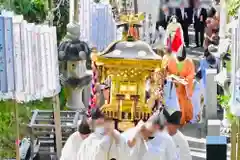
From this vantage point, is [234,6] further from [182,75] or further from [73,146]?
[182,75]

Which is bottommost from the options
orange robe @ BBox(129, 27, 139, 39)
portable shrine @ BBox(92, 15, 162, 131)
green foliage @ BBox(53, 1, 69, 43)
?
portable shrine @ BBox(92, 15, 162, 131)

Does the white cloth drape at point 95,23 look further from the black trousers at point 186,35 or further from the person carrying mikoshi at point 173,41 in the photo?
the black trousers at point 186,35

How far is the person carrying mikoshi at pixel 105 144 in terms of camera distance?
434 centimetres

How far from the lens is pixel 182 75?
6.56m

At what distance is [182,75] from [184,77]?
4 cm

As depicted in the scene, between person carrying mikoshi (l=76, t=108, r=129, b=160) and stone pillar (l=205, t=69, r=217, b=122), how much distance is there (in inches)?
108

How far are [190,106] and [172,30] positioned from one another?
0.77 meters

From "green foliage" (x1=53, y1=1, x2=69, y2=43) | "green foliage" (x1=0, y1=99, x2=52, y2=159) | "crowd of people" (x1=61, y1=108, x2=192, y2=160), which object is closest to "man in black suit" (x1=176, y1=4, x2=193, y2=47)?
"green foliage" (x1=53, y1=1, x2=69, y2=43)

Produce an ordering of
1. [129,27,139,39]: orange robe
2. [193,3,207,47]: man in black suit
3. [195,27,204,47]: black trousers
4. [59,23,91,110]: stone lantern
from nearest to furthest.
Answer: [129,27,139,39]: orange robe
[59,23,91,110]: stone lantern
[193,3,207,47]: man in black suit
[195,27,204,47]: black trousers

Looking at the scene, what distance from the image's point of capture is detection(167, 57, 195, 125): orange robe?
256 inches

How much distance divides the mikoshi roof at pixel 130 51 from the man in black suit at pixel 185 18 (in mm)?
5547

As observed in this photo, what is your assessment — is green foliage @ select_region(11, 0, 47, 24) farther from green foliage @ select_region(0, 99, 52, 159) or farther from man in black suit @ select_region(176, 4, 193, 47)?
man in black suit @ select_region(176, 4, 193, 47)

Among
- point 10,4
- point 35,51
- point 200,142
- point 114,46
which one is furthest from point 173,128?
point 200,142

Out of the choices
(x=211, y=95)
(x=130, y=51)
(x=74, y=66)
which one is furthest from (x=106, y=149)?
(x=211, y=95)
